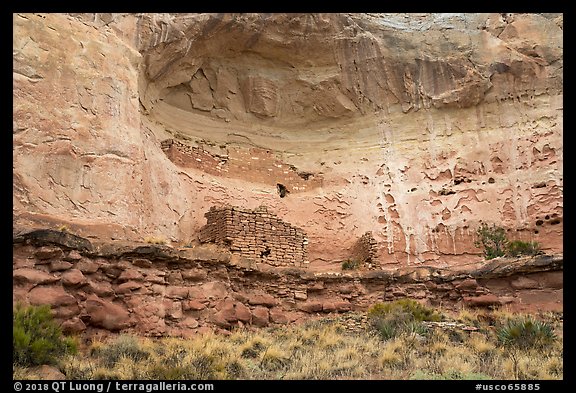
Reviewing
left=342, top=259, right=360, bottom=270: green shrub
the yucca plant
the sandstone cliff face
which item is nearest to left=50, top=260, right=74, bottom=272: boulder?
the yucca plant

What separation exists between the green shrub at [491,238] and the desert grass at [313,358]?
374 inches

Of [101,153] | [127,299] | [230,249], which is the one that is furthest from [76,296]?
[101,153]

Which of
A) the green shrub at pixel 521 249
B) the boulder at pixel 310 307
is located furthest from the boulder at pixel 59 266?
the green shrub at pixel 521 249

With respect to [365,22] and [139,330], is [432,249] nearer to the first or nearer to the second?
[365,22]

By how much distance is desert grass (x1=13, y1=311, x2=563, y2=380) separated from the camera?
23.2 feet

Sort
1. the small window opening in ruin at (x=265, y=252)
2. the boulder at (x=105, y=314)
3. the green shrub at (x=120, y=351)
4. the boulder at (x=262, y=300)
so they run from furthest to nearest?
the small window opening in ruin at (x=265, y=252) → the boulder at (x=262, y=300) → the boulder at (x=105, y=314) → the green shrub at (x=120, y=351)

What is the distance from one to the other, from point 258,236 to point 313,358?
6206 millimetres

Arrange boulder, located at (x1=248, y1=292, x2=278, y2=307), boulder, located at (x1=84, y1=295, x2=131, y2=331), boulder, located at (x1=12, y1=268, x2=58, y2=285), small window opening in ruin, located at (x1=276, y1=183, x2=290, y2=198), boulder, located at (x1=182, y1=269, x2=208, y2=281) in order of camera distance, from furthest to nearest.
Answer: small window opening in ruin, located at (x1=276, y1=183, x2=290, y2=198), boulder, located at (x1=248, y1=292, x2=278, y2=307), boulder, located at (x1=182, y1=269, x2=208, y2=281), boulder, located at (x1=84, y1=295, x2=131, y2=331), boulder, located at (x1=12, y1=268, x2=58, y2=285)

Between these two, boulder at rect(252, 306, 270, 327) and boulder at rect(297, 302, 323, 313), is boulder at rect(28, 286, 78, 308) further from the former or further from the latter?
boulder at rect(297, 302, 323, 313)

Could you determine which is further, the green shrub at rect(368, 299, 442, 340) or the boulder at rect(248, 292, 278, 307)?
the boulder at rect(248, 292, 278, 307)

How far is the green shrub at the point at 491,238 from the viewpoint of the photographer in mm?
18844

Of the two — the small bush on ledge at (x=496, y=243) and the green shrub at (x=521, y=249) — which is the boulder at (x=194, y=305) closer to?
the green shrub at (x=521, y=249)

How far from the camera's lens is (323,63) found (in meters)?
22.4

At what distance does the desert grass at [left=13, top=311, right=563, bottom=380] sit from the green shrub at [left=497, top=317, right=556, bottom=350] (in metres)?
0.15
